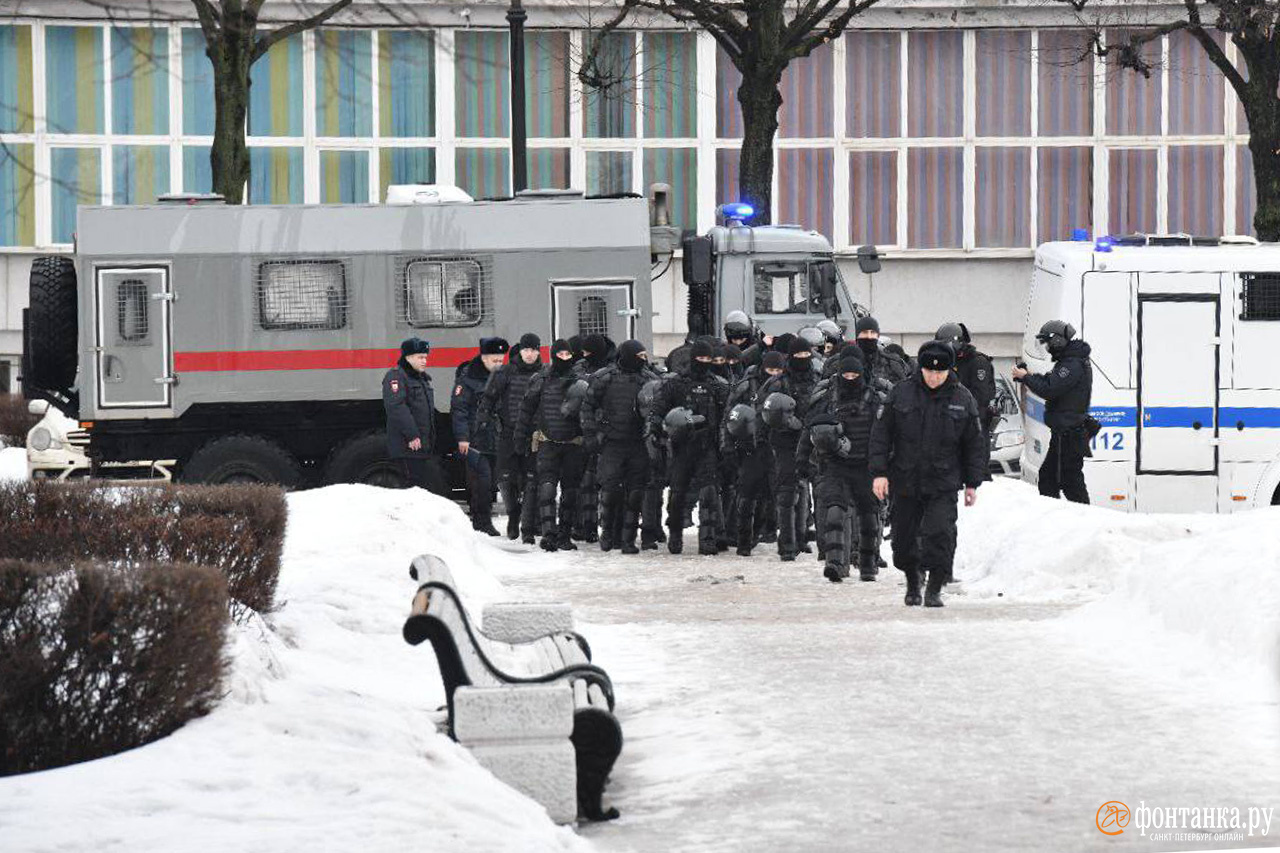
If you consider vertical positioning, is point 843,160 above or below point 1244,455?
above

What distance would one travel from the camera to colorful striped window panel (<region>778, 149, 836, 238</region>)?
1531 inches

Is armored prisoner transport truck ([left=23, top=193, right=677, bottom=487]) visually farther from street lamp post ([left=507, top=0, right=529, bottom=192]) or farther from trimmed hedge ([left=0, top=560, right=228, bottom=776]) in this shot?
trimmed hedge ([left=0, top=560, right=228, bottom=776])

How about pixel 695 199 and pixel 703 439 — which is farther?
pixel 695 199

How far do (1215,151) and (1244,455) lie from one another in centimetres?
1792

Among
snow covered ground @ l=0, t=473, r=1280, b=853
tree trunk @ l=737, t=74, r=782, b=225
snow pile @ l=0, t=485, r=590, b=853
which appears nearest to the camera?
snow pile @ l=0, t=485, r=590, b=853

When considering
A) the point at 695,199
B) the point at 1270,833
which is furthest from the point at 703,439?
the point at 695,199

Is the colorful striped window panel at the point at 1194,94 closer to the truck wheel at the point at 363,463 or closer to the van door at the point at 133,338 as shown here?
the truck wheel at the point at 363,463

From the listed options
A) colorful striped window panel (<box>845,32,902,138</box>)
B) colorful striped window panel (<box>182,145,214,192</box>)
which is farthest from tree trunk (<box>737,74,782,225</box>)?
colorful striped window panel (<box>182,145,214,192</box>)

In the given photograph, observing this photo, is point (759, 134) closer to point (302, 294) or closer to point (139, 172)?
point (302, 294)

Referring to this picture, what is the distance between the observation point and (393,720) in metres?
8.66

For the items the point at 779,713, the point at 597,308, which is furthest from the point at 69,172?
the point at 779,713

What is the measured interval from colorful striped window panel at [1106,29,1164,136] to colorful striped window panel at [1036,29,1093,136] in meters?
0.35

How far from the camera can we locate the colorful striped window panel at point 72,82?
1481 inches

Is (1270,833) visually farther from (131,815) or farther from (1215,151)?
(1215,151)
